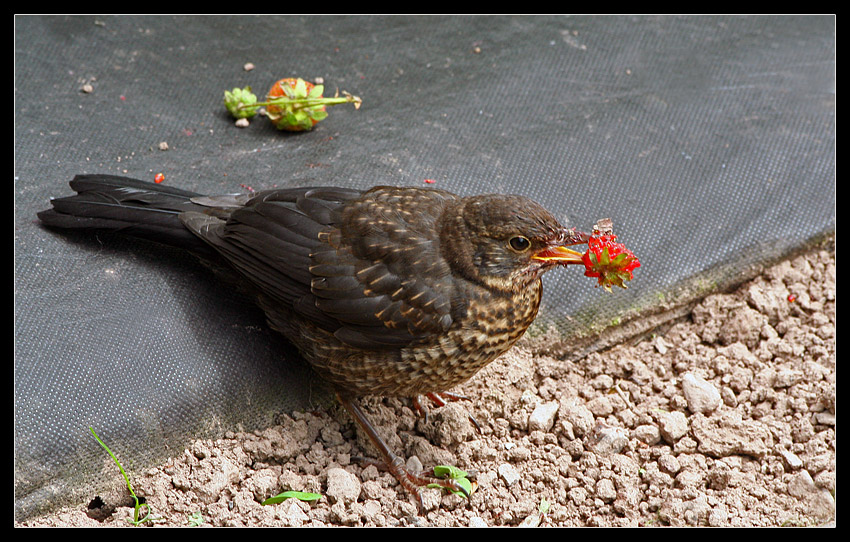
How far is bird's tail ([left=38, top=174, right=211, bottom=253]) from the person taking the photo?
3.27 meters

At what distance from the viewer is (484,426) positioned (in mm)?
3439

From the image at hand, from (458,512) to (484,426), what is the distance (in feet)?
1.56

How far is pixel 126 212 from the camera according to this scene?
3.26 m

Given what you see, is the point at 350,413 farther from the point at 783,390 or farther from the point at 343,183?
the point at 783,390

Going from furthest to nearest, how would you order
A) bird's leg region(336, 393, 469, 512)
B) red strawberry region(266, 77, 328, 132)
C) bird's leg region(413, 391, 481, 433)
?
1. red strawberry region(266, 77, 328, 132)
2. bird's leg region(413, 391, 481, 433)
3. bird's leg region(336, 393, 469, 512)

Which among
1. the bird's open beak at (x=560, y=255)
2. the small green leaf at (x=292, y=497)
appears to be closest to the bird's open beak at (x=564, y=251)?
the bird's open beak at (x=560, y=255)

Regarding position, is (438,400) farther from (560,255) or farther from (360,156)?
(360,156)

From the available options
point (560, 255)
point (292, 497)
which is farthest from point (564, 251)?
point (292, 497)

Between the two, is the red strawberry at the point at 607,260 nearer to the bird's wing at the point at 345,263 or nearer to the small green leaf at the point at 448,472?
the bird's wing at the point at 345,263

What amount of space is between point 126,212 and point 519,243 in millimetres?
1680

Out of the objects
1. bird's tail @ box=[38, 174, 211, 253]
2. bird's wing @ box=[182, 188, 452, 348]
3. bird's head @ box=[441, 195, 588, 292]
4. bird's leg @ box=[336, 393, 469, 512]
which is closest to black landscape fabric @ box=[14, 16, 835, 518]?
bird's tail @ box=[38, 174, 211, 253]


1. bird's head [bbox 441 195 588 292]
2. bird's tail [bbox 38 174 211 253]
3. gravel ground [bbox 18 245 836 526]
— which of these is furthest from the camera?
bird's tail [bbox 38 174 211 253]

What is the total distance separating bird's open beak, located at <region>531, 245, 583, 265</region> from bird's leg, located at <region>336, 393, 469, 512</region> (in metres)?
0.99

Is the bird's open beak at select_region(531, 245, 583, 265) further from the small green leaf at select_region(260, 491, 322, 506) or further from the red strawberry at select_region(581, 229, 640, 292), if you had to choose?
the small green leaf at select_region(260, 491, 322, 506)
